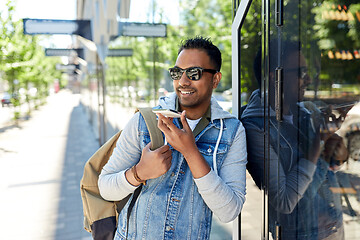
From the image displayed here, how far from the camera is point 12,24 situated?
47.9 ft

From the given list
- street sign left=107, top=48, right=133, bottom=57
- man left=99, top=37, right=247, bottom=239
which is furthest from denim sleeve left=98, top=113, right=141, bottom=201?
street sign left=107, top=48, right=133, bottom=57

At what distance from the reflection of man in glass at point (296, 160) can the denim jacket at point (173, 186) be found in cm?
20

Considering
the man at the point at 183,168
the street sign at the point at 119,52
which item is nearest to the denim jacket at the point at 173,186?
the man at the point at 183,168

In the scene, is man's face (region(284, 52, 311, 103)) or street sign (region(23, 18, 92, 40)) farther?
street sign (region(23, 18, 92, 40))

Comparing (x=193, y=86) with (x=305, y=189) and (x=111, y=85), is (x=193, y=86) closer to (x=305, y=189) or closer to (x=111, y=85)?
(x=305, y=189)

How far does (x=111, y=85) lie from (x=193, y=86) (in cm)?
830

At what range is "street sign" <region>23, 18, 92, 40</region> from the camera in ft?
22.2

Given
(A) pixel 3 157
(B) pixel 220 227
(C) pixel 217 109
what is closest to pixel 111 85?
(A) pixel 3 157

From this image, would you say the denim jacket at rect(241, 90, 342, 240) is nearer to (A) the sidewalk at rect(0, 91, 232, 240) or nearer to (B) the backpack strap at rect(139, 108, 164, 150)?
(B) the backpack strap at rect(139, 108, 164, 150)

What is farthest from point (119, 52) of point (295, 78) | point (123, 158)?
point (295, 78)

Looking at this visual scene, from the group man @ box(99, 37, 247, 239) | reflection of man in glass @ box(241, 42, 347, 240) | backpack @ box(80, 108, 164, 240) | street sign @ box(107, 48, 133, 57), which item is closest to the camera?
reflection of man in glass @ box(241, 42, 347, 240)

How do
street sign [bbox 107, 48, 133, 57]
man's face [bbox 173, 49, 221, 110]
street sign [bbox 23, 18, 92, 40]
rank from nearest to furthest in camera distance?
man's face [bbox 173, 49, 221, 110]
street sign [bbox 23, 18, 92, 40]
street sign [bbox 107, 48, 133, 57]

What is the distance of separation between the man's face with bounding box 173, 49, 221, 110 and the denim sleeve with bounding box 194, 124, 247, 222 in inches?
9.4

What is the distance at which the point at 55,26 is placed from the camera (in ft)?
23.7
